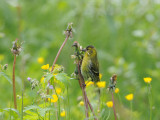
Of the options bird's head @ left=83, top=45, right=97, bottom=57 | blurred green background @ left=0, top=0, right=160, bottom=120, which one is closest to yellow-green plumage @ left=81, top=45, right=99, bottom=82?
bird's head @ left=83, top=45, right=97, bottom=57

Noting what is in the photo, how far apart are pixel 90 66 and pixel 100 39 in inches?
170

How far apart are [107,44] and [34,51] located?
5.12 ft

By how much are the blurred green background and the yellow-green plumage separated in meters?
1.56

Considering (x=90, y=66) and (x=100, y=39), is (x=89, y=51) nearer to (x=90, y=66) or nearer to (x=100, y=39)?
(x=90, y=66)

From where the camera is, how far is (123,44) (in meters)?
6.96

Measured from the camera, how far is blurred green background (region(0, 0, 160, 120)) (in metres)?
5.17

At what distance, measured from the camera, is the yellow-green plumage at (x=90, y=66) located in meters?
2.79

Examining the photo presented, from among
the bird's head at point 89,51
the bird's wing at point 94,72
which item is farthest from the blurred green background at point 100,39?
the bird's head at point 89,51

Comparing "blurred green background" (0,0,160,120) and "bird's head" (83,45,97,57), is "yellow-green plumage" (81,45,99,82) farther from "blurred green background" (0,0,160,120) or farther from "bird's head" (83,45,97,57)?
"blurred green background" (0,0,160,120)

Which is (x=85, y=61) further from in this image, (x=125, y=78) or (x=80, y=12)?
(x=80, y=12)

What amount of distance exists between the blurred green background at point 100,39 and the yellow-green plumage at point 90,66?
1.56 m

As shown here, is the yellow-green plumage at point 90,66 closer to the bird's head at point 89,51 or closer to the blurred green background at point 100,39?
the bird's head at point 89,51

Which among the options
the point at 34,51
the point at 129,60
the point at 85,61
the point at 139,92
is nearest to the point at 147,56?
the point at 129,60

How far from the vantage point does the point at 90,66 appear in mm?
2871
